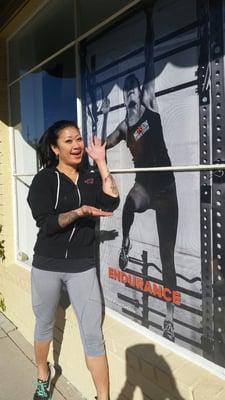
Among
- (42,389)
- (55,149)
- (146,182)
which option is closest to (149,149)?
(146,182)

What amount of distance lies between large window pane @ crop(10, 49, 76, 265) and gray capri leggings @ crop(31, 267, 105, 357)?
1.36 metres

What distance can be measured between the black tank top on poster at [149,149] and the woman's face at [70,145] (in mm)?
369

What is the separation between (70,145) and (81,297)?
3.06 feet

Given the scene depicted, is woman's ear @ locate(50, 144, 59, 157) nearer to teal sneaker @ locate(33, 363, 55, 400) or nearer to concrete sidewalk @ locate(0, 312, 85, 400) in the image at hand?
teal sneaker @ locate(33, 363, 55, 400)

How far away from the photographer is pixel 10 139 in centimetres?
496

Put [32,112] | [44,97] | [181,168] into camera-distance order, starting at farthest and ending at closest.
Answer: [32,112]
[44,97]
[181,168]

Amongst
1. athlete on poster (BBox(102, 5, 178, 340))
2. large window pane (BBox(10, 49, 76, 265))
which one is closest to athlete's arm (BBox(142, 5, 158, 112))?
athlete on poster (BBox(102, 5, 178, 340))

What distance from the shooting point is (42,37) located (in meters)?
4.25

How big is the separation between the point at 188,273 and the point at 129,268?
60 centimetres

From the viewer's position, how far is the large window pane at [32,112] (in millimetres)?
3768

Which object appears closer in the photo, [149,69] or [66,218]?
[66,218]

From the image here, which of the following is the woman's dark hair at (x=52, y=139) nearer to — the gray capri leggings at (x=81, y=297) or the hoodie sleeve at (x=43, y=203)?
the hoodie sleeve at (x=43, y=203)

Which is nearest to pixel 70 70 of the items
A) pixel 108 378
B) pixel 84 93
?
pixel 84 93

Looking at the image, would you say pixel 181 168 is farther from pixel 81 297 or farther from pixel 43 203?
pixel 81 297
